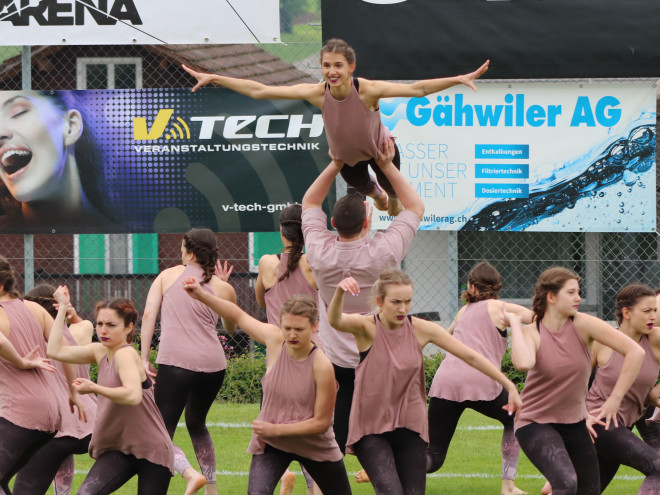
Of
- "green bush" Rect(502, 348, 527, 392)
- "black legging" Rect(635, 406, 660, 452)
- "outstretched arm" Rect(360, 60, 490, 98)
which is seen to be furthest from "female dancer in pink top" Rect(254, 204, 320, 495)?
"green bush" Rect(502, 348, 527, 392)

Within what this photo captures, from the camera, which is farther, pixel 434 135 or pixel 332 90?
pixel 434 135

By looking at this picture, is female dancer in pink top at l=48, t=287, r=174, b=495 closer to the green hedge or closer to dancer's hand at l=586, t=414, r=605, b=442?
dancer's hand at l=586, t=414, r=605, b=442

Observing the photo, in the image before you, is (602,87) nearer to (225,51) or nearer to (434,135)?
(434,135)

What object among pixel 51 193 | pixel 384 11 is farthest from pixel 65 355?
pixel 384 11

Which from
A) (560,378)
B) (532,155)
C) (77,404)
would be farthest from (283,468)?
(532,155)

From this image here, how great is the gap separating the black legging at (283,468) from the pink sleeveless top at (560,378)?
3.86 ft

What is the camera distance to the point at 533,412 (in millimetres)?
6086

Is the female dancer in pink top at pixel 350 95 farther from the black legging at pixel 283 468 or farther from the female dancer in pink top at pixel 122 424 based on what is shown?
the black legging at pixel 283 468

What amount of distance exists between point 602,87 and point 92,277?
6.18m

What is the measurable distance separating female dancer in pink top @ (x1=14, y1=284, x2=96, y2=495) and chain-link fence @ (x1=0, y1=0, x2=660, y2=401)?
14.3 feet

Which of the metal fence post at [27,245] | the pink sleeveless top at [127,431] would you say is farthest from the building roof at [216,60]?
the pink sleeveless top at [127,431]

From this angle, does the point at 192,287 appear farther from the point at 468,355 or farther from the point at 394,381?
the point at 468,355

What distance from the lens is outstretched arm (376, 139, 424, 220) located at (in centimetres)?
602

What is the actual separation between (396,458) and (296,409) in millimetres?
602
